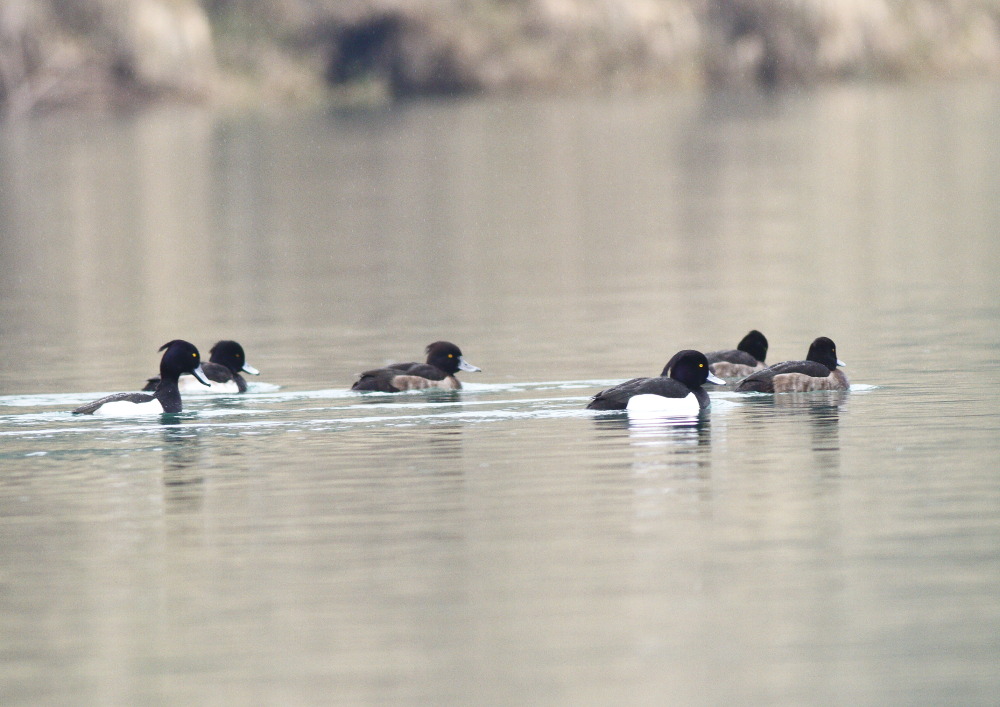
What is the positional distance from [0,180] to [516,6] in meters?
26.9

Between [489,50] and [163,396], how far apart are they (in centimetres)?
5880

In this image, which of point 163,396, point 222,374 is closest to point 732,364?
point 222,374

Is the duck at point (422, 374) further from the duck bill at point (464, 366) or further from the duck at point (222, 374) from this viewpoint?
the duck at point (222, 374)

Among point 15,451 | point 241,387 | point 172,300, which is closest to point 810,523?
point 15,451

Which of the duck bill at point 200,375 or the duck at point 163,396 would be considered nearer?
the duck at point 163,396

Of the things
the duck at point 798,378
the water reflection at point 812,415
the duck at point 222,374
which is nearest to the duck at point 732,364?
the duck at point 798,378

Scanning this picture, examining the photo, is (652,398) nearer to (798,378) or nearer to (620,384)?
(620,384)

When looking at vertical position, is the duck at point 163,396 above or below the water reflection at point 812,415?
above

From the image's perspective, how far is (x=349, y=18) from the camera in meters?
73.1

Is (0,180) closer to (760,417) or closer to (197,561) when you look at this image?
(760,417)

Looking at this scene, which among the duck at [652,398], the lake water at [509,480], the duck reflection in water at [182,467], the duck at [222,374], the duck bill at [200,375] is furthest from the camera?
the duck at [222,374]

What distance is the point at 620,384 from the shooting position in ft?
56.3

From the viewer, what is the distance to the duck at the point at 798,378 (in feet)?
58.0

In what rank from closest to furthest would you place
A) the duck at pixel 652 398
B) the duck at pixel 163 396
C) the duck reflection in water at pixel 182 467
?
the duck reflection in water at pixel 182 467 → the duck at pixel 652 398 → the duck at pixel 163 396
